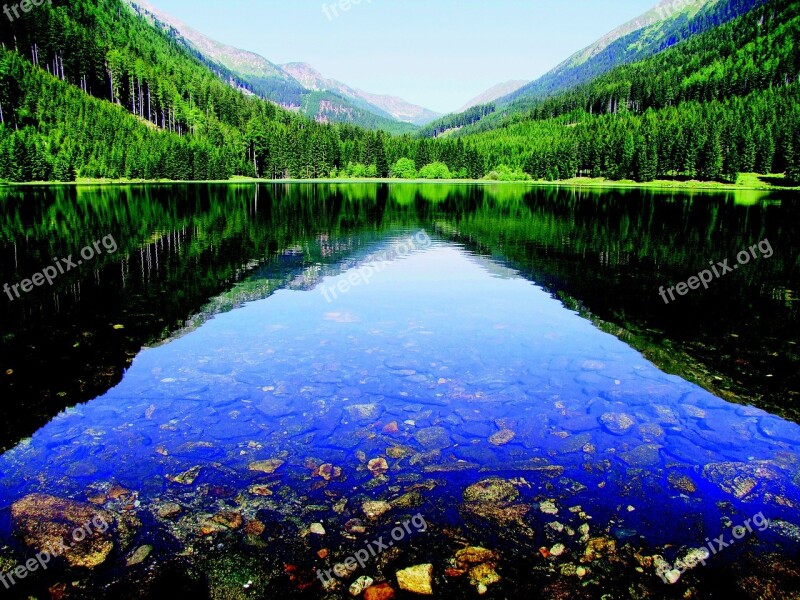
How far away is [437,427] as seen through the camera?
35.6ft

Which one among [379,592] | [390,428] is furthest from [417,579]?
[390,428]

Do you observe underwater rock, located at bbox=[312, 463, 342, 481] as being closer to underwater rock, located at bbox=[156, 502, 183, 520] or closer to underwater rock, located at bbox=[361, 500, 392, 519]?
underwater rock, located at bbox=[361, 500, 392, 519]

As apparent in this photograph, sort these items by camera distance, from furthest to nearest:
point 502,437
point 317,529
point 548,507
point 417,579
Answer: point 502,437 → point 548,507 → point 317,529 → point 417,579

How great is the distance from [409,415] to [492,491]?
3024 millimetres

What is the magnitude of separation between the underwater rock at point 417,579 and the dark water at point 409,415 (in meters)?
0.15

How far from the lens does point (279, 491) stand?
853cm

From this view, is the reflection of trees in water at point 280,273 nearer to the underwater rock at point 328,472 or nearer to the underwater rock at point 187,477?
the underwater rock at point 187,477

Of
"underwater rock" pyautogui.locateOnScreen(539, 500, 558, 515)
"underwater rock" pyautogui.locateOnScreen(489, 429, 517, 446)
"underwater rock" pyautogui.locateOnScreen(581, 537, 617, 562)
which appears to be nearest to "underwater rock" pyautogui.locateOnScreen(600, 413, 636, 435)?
"underwater rock" pyautogui.locateOnScreen(489, 429, 517, 446)

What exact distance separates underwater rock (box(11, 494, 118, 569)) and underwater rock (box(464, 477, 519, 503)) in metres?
5.21

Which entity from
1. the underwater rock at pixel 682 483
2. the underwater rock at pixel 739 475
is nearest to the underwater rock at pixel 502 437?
the underwater rock at pixel 682 483

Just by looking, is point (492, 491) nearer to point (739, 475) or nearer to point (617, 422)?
point (617, 422)

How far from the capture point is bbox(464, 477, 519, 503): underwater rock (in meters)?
8.50

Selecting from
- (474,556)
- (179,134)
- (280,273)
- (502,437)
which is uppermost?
(179,134)

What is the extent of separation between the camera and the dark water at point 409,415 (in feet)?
24.6
